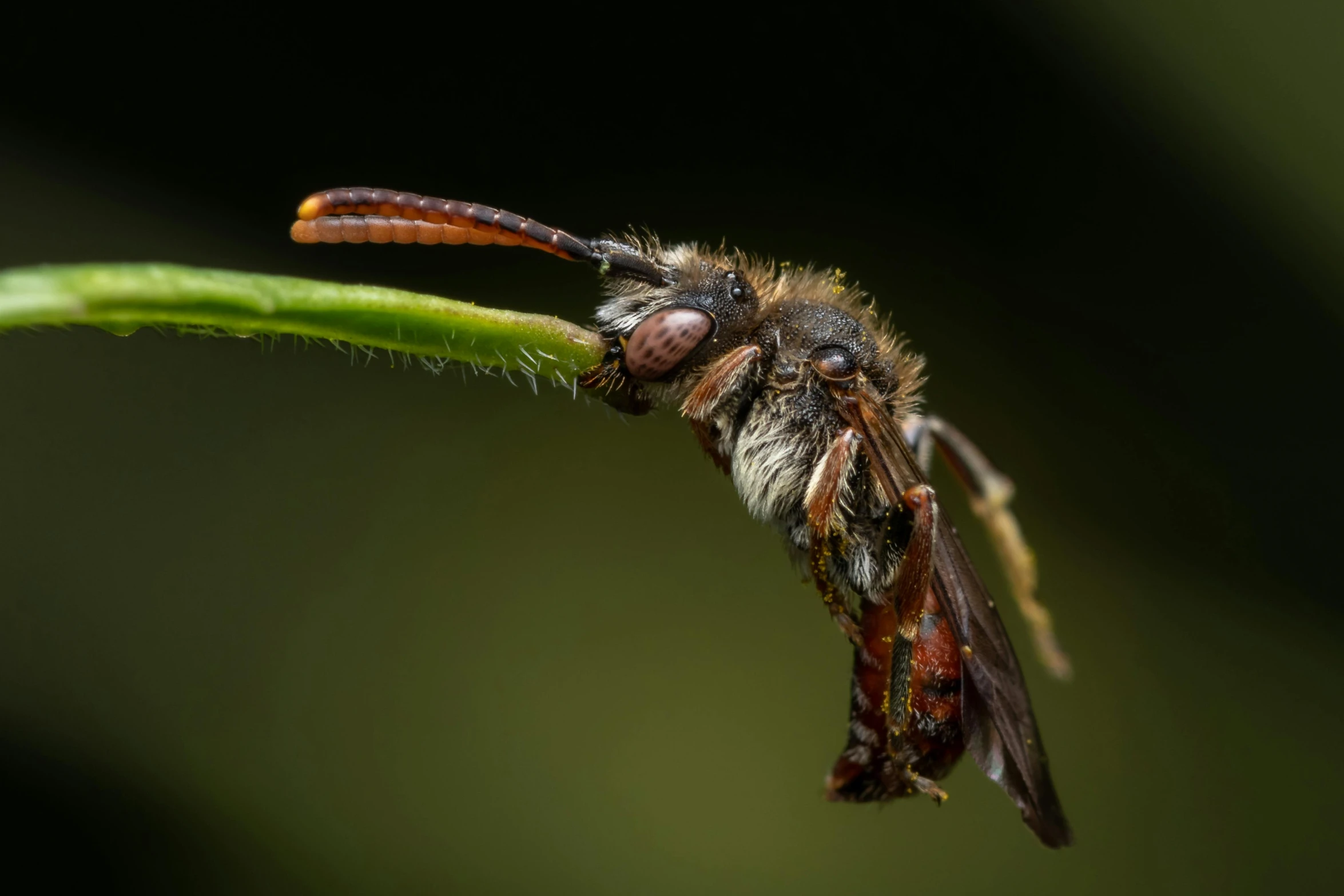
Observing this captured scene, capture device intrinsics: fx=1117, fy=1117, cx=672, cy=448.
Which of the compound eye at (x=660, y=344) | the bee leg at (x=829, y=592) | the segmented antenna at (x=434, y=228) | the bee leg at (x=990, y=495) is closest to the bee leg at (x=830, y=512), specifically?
the bee leg at (x=829, y=592)

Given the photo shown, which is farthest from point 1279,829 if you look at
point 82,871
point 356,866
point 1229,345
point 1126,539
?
point 82,871

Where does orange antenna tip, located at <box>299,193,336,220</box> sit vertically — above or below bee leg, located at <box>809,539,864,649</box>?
above

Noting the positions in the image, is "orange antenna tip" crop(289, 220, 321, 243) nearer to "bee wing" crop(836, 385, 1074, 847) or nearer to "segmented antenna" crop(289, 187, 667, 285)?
"segmented antenna" crop(289, 187, 667, 285)

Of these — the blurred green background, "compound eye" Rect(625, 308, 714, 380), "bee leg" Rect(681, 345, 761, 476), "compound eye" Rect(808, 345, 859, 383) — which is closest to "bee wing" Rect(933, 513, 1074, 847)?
"compound eye" Rect(808, 345, 859, 383)

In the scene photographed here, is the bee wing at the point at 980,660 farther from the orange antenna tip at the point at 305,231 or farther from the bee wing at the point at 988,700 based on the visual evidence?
the orange antenna tip at the point at 305,231

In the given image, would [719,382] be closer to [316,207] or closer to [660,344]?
[660,344]

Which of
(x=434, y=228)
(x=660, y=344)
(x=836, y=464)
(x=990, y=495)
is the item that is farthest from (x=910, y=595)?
(x=434, y=228)

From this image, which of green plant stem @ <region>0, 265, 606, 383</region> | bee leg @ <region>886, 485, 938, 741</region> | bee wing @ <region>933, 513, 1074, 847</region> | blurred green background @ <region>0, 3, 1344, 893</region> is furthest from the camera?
blurred green background @ <region>0, 3, 1344, 893</region>
